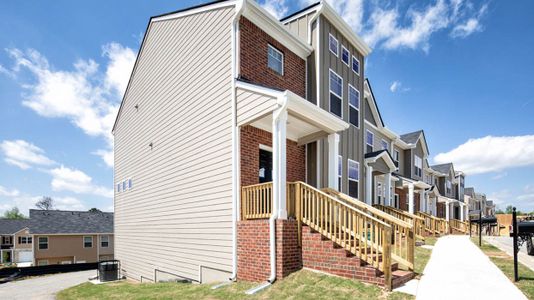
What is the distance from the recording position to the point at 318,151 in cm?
1125

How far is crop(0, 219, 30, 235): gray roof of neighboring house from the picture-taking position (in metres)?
45.7

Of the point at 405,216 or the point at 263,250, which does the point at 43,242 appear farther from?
the point at 263,250

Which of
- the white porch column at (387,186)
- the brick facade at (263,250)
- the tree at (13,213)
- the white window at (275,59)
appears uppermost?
the white window at (275,59)

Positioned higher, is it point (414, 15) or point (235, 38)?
point (414, 15)

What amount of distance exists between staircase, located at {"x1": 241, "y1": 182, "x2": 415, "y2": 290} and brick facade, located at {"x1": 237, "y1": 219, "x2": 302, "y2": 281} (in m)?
0.19

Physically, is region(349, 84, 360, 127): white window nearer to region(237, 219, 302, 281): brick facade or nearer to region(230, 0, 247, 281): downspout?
region(230, 0, 247, 281): downspout

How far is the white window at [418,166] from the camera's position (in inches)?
1062

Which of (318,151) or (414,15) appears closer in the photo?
(414,15)

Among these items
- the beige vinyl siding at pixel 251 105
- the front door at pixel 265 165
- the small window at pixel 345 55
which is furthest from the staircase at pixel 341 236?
the small window at pixel 345 55

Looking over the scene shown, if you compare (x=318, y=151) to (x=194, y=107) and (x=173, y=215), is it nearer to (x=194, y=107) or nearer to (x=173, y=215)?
(x=194, y=107)

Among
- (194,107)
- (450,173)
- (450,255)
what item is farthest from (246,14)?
(450,173)

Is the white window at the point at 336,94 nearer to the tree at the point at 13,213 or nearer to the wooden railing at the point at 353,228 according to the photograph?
the wooden railing at the point at 353,228

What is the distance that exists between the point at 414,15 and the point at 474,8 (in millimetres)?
1812

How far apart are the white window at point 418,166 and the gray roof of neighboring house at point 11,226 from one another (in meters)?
50.4
